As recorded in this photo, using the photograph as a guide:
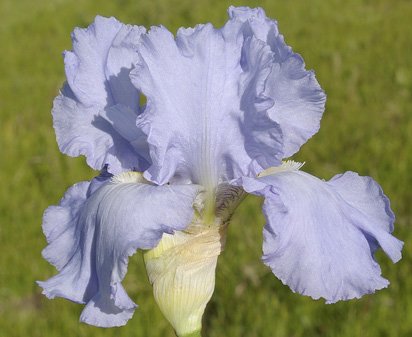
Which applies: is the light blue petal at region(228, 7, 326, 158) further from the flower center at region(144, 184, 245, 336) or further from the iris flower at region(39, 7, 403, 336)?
the flower center at region(144, 184, 245, 336)

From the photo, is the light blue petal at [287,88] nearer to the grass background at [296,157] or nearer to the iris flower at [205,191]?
the iris flower at [205,191]

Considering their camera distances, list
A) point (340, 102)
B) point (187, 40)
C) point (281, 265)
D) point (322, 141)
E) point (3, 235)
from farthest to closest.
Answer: point (340, 102), point (322, 141), point (3, 235), point (187, 40), point (281, 265)

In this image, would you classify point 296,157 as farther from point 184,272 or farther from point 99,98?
point 184,272

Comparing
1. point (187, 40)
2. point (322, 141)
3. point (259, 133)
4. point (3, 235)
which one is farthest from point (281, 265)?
point (322, 141)

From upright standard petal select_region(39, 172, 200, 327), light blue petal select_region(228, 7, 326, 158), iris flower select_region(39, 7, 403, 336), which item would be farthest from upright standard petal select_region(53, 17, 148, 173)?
light blue petal select_region(228, 7, 326, 158)

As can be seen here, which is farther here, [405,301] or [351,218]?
[405,301]

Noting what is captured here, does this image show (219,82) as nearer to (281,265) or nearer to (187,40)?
(187,40)

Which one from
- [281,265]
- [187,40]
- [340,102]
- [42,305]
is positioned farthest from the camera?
[340,102]
